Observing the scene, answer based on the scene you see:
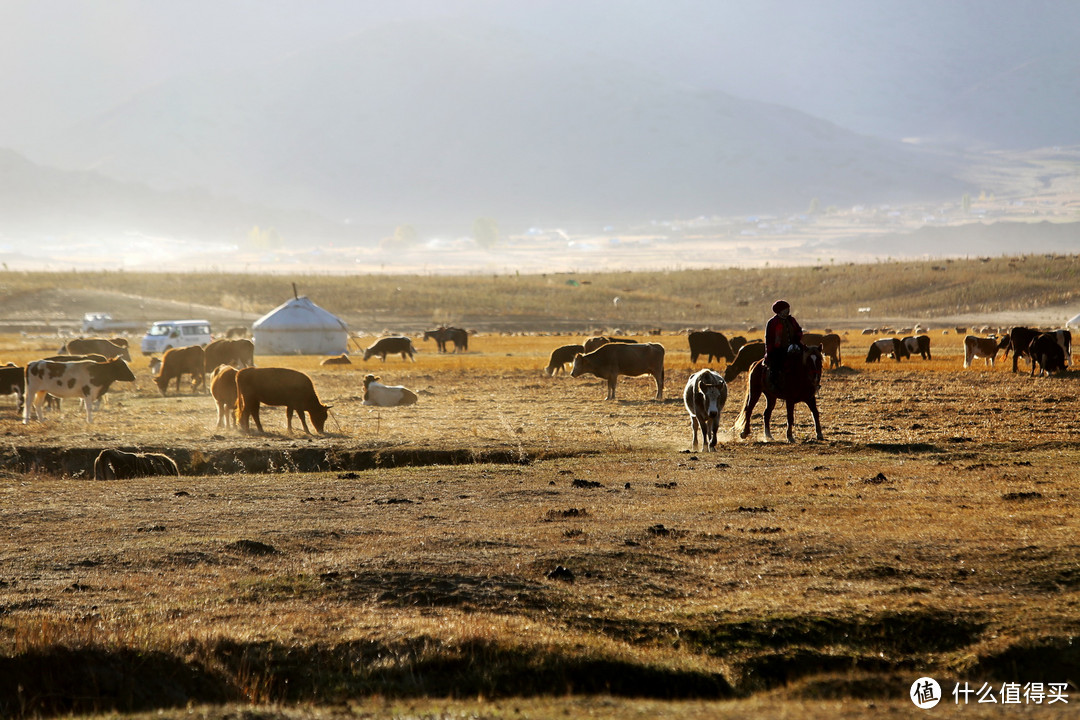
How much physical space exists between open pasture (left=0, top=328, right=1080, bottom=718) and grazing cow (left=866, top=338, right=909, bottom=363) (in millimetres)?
23568

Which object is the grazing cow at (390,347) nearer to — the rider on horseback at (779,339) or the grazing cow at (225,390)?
the grazing cow at (225,390)

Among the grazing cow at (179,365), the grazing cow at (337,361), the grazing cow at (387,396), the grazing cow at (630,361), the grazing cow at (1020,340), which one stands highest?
the grazing cow at (1020,340)

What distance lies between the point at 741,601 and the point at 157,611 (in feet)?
14.2

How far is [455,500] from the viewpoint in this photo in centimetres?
1330

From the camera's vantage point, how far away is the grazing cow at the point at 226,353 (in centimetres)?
3281

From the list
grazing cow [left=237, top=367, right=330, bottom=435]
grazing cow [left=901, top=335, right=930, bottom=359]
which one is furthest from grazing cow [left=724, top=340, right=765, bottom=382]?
grazing cow [left=901, top=335, right=930, bottom=359]

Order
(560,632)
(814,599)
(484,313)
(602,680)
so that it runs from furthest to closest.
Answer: (484,313), (814,599), (560,632), (602,680)

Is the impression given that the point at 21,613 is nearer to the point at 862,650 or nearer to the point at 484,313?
the point at 862,650

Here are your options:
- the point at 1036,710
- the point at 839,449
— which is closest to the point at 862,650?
the point at 1036,710

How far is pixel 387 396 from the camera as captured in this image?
1073 inches

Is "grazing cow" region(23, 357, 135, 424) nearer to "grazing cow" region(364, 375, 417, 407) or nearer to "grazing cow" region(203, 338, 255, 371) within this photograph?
A: "grazing cow" region(364, 375, 417, 407)

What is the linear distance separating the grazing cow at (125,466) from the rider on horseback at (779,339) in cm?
944

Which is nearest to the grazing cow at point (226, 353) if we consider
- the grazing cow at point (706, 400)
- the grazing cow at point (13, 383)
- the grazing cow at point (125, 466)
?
the grazing cow at point (13, 383)

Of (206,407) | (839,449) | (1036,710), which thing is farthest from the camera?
(206,407)
